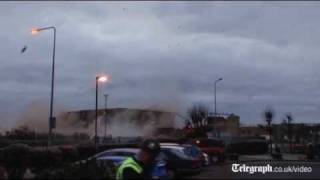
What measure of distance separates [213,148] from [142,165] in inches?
1144

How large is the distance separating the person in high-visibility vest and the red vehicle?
90.8ft

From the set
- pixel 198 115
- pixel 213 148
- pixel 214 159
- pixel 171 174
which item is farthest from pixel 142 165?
pixel 198 115

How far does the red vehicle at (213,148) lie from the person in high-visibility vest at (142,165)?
90.8 feet

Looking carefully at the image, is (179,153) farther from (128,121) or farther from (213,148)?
(128,121)

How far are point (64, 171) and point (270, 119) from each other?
257 feet

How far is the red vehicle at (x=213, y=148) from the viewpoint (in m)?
43.7

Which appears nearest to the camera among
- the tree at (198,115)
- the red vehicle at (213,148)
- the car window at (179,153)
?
the car window at (179,153)

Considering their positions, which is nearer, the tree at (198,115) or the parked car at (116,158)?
the parked car at (116,158)

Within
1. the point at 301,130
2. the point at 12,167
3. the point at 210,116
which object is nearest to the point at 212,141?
the point at 12,167

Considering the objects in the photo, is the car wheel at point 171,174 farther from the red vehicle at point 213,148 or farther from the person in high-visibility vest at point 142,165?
the red vehicle at point 213,148

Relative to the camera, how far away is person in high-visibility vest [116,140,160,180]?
1552 centimetres

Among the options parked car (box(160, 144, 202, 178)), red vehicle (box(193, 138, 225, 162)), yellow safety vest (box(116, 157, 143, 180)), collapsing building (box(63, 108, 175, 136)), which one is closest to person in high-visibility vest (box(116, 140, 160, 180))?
yellow safety vest (box(116, 157, 143, 180))

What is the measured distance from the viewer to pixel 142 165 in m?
15.6

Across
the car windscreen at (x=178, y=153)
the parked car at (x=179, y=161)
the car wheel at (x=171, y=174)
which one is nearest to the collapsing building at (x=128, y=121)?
the car windscreen at (x=178, y=153)
